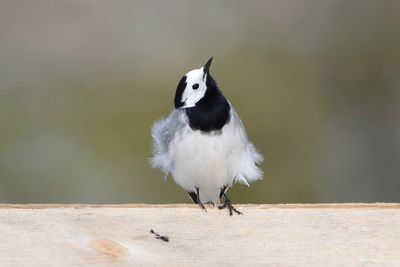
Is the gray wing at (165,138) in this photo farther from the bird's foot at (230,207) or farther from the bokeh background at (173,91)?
the bird's foot at (230,207)

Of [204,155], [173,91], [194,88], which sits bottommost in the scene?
[204,155]

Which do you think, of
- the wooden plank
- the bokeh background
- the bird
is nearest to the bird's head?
the bird

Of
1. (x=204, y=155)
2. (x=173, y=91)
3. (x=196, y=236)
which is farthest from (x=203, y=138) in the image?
(x=196, y=236)

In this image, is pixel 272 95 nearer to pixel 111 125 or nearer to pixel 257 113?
pixel 257 113

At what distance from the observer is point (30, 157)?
361cm

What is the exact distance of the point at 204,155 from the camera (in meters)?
3.04

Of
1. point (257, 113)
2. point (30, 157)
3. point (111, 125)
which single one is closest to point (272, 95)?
point (257, 113)

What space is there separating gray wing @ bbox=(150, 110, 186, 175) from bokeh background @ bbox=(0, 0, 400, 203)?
0.46 meters

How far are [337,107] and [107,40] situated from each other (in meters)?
0.81

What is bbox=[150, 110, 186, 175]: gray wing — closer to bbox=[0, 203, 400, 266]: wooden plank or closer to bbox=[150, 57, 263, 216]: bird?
bbox=[150, 57, 263, 216]: bird

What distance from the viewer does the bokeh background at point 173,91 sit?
11.9 feet

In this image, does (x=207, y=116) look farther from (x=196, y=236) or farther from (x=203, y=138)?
(x=196, y=236)

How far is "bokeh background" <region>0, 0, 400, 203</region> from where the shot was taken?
364cm

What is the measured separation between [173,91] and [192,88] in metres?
0.68
